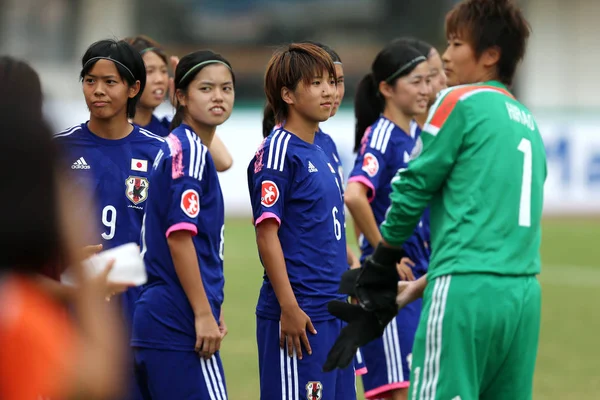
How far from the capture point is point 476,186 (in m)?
3.51

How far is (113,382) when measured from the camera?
2.18 metres

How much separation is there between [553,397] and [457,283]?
153 inches

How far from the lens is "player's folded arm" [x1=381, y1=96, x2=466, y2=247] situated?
3527 mm

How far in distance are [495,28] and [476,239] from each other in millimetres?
836

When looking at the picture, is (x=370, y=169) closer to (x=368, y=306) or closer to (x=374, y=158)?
(x=374, y=158)

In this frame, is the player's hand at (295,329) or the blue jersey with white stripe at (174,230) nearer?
the blue jersey with white stripe at (174,230)

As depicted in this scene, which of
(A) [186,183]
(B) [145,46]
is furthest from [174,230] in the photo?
(B) [145,46]

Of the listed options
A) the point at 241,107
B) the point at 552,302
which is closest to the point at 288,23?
the point at 241,107

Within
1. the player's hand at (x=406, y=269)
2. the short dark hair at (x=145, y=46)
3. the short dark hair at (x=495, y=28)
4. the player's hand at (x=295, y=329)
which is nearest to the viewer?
the short dark hair at (x=495, y=28)

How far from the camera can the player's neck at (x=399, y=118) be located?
5910 mm

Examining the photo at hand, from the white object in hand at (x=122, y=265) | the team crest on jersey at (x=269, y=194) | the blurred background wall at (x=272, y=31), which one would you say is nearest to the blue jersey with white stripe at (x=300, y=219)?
the team crest on jersey at (x=269, y=194)

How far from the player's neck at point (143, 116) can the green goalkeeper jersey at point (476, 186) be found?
296 cm

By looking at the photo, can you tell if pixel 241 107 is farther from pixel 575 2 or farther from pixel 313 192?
pixel 313 192

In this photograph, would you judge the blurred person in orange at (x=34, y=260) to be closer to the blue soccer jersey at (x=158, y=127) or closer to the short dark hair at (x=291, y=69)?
the short dark hair at (x=291, y=69)
